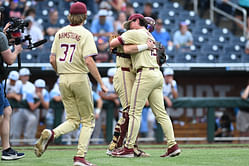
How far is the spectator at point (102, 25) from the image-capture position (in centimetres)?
1389

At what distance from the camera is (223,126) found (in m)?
12.5

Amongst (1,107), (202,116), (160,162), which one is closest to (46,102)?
(202,116)

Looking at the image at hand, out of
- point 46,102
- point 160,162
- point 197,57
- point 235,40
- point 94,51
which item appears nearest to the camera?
point 94,51

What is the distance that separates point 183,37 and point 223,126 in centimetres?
300

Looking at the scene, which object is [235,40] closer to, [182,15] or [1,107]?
[182,15]

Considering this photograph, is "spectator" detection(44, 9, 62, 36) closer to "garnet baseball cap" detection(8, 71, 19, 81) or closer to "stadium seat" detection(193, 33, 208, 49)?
"garnet baseball cap" detection(8, 71, 19, 81)

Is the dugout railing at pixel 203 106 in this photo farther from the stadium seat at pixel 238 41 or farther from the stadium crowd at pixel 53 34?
the stadium seat at pixel 238 41

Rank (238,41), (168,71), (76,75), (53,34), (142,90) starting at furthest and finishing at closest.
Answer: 1. (238,41)
2. (53,34)
3. (168,71)
4. (142,90)
5. (76,75)

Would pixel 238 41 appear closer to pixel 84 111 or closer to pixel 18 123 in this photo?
pixel 18 123

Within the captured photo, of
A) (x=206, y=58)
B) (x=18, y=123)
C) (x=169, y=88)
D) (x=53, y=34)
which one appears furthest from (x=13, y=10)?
(x=206, y=58)

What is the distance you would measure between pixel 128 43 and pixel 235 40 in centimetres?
801

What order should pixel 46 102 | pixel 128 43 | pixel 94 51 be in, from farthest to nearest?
pixel 46 102 → pixel 128 43 → pixel 94 51

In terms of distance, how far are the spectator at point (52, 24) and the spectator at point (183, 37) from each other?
3.07 metres

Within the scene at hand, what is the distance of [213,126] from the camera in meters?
12.1
